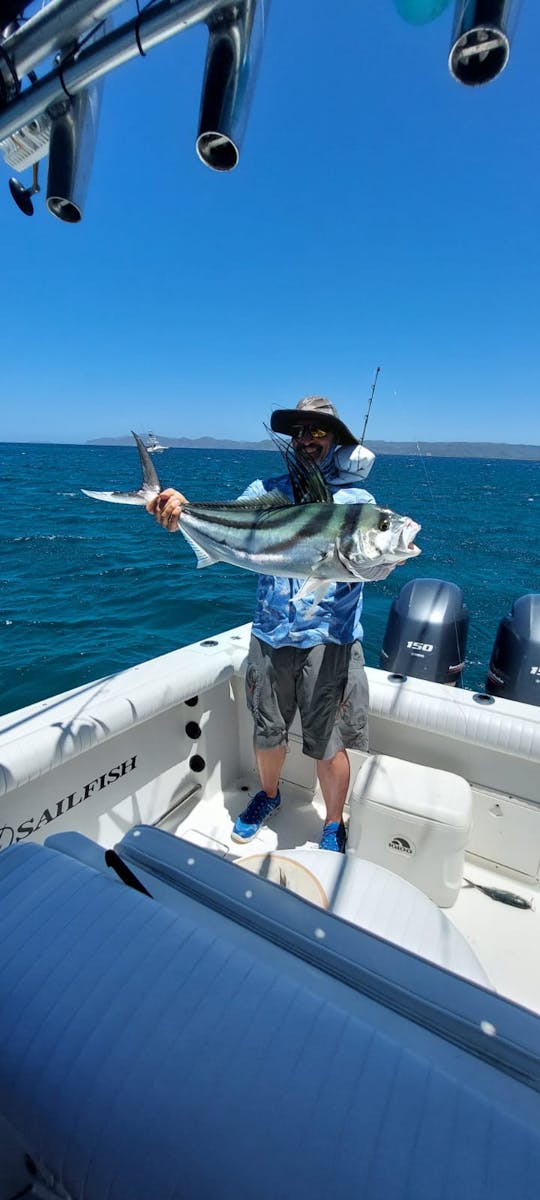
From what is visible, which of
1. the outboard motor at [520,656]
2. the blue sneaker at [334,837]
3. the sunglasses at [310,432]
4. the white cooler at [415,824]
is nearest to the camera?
the sunglasses at [310,432]

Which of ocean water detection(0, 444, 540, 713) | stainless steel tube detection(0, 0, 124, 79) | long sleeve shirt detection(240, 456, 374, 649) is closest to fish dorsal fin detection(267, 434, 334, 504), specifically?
long sleeve shirt detection(240, 456, 374, 649)

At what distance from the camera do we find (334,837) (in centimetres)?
307

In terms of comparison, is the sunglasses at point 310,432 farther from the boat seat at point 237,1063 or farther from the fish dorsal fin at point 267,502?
the boat seat at point 237,1063

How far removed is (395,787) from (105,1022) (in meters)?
2.14

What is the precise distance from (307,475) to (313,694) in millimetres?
1318

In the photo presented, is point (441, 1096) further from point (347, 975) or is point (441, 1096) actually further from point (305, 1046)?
point (347, 975)

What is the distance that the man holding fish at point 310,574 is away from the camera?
73.7 inches

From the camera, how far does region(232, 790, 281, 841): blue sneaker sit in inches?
131

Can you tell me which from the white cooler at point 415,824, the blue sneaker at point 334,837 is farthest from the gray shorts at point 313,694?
the blue sneaker at point 334,837

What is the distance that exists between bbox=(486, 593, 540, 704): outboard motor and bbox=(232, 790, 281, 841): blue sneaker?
6.52 ft

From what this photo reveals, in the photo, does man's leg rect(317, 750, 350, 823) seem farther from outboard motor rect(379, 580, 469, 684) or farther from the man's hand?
the man's hand

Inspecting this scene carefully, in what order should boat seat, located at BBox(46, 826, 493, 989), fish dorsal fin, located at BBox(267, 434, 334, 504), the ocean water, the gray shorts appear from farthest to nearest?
the ocean water < the gray shorts < fish dorsal fin, located at BBox(267, 434, 334, 504) < boat seat, located at BBox(46, 826, 493, 989)

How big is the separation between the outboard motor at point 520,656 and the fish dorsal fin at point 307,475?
260 centimetres

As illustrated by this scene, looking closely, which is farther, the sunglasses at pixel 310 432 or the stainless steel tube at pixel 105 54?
the sunglasses at pixel 310 432
